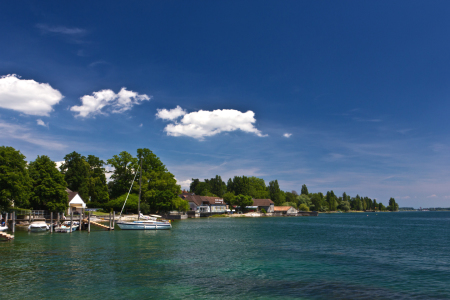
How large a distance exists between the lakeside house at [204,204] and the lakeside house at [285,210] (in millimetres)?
38459

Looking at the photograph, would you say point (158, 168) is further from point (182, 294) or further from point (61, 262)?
point (182, 294)

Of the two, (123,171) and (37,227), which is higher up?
(123,171)

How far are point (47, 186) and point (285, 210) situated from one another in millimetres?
142981

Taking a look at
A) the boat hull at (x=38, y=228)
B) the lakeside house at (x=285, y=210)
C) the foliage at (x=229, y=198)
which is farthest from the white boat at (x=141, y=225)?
the lakeside house at (x=285, y=210)

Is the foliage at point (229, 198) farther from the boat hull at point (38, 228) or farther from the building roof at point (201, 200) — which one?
the boat hull at point (38, 228)

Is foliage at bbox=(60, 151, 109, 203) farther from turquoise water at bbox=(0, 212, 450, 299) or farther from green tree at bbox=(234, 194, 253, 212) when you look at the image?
green tree at bbox=(234, 194, 253, 212)

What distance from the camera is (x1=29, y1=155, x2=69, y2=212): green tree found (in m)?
60.5

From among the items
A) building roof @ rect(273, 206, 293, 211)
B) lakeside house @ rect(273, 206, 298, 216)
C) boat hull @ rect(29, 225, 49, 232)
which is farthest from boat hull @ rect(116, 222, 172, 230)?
building roof @ rect(273, 206, 293, 211)

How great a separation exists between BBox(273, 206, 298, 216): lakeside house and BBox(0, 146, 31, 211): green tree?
146 m

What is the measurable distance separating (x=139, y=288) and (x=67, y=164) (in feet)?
300

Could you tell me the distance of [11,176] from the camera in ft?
157

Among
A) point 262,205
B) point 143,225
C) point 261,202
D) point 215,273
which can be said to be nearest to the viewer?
point 215,273

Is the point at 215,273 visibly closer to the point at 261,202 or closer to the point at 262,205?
the point at 262,205

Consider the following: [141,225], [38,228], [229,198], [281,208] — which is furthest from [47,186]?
[281,208]
